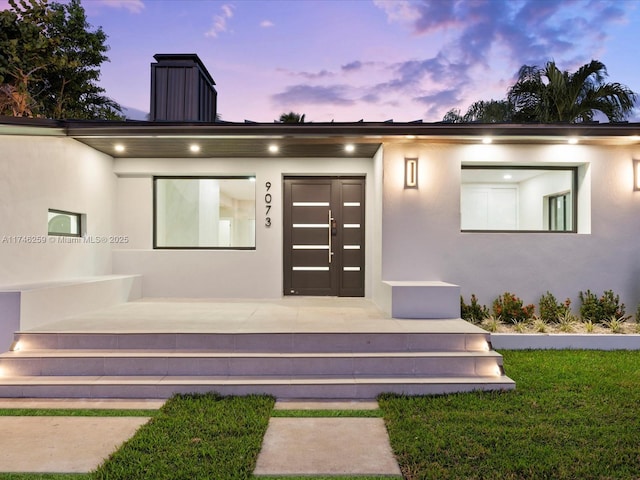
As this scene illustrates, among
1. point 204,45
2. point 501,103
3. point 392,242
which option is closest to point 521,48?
point 501,103

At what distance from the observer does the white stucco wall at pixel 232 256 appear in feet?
25.4

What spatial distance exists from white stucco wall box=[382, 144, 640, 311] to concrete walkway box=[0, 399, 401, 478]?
127 inches

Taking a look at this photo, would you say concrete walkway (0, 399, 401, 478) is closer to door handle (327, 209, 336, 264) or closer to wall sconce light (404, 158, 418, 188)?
wall sconce light (404, 158, 418, 188)

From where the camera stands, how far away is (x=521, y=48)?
2656cm

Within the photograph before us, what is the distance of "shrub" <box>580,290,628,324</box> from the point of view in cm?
634

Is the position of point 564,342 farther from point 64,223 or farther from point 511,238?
point 64,223

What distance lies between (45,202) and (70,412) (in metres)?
3.40

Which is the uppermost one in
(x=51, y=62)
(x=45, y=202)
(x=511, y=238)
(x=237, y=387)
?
(x=51, y=62)

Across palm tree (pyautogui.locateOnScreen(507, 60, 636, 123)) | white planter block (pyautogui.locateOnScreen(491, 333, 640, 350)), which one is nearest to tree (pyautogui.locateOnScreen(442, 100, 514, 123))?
palm tree (pyautogui.locateOnScreen(507, 60, 636, 123))

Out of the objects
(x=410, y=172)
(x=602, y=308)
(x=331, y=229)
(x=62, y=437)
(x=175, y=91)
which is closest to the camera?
(x=62, y=437)

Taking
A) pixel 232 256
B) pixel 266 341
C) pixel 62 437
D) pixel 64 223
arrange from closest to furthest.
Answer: pixel 62 437 < pixel 266 341 < pixel 64 223 < pixel 232 256

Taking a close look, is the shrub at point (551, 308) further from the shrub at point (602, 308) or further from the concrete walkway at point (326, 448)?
the concrete walkway at point (326, 448)

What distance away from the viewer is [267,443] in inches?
127

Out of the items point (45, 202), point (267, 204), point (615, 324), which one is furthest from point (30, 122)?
point (615, 324)
